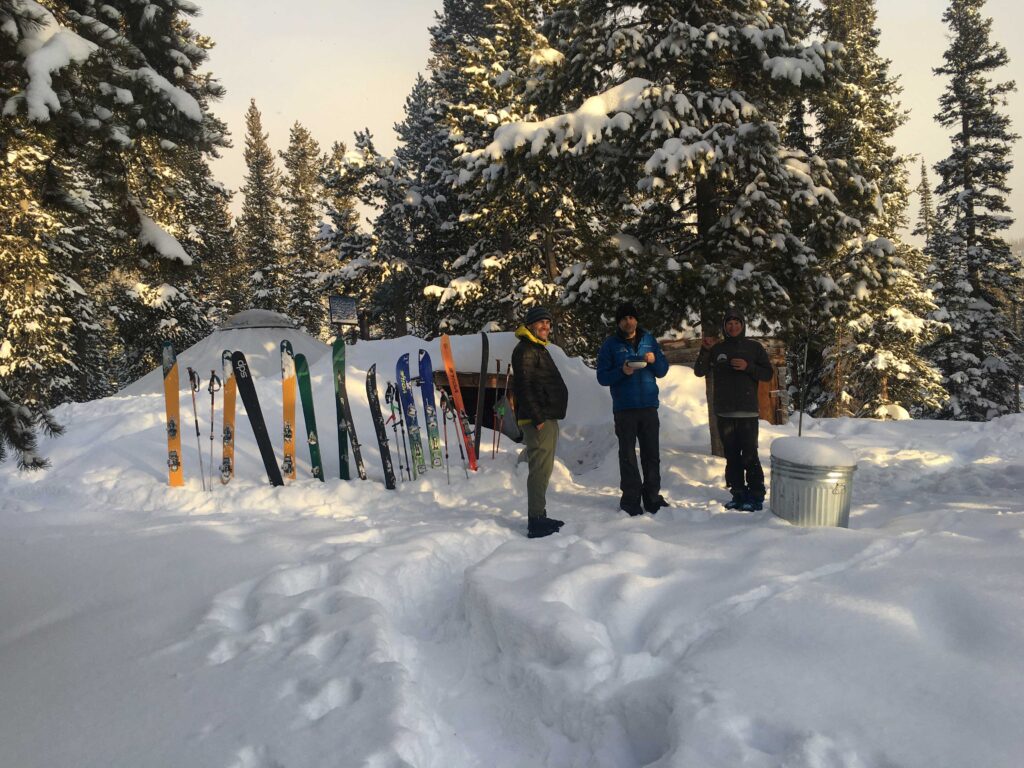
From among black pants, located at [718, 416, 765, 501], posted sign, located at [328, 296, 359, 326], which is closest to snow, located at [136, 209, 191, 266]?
black pants, located at [718, 416, 765, 501]

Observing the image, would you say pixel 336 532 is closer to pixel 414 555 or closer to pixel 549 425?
pixel 414 555

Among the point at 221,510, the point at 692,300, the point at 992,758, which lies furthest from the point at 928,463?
the point at 221,510

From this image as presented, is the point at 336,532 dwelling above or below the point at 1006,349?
below

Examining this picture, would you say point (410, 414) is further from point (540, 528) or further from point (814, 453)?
point (814, 453)

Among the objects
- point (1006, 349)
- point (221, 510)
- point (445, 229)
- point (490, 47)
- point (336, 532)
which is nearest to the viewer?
point (336, 532)

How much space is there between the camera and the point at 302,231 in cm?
3778

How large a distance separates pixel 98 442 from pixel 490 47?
1487 cm

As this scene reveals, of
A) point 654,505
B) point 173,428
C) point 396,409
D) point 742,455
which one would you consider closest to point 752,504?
point 742,455

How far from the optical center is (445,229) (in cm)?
1939

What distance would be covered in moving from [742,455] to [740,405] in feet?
1.66

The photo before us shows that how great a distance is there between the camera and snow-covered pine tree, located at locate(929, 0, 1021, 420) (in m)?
22.7

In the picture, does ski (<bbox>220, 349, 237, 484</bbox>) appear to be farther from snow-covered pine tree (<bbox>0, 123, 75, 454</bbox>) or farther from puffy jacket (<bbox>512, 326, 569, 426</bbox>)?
snow-covered pine tree (<bbox>0, 123, 75, 454</bbox>)

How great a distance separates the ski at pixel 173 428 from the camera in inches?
285

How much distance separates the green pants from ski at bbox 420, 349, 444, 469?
120 inches
